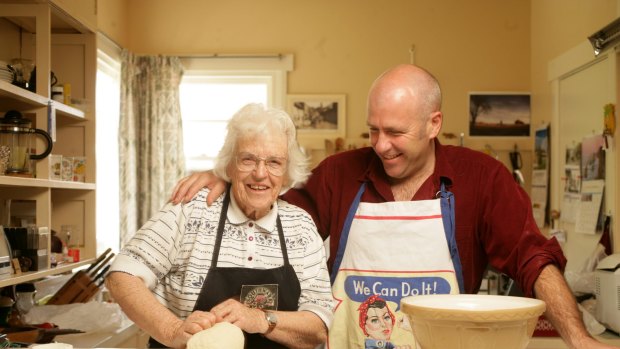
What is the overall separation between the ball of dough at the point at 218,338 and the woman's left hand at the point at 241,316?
106 mm

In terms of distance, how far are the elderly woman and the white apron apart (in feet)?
0.64

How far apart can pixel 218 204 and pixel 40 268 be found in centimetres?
122

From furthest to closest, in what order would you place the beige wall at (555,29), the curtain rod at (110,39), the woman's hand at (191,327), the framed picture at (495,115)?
the framed picture at (495,115)
the curtain rod at (110,39)
the beige wall at (555,29)
the woman's hand at (191,327)

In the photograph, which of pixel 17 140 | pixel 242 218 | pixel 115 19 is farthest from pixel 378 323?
pixel 115 19

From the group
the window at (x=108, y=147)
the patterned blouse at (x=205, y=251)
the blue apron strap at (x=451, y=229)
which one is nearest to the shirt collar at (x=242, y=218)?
the patterned blouse at (x=205, y=251)

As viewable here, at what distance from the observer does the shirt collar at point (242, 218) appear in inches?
69.2

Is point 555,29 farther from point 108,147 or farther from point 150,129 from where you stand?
point 108,147

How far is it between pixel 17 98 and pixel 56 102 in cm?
28

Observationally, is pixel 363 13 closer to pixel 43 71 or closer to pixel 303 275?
pixel 43 71

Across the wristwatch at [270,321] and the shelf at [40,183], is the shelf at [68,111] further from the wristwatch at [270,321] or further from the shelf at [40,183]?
the wristwatch at [270,321]

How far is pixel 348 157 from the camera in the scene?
7.09 ft

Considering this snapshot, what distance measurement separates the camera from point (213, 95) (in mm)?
5078

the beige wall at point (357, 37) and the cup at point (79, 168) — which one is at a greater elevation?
the beige wall at point (357, 37)

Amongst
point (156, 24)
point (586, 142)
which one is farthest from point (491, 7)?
point (156, 24)
